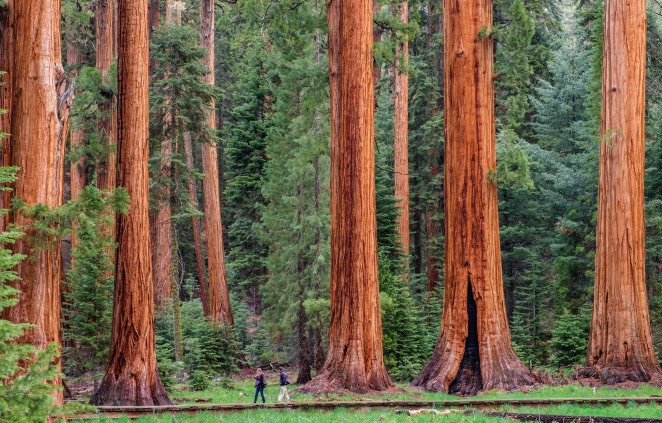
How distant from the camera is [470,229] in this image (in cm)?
1784

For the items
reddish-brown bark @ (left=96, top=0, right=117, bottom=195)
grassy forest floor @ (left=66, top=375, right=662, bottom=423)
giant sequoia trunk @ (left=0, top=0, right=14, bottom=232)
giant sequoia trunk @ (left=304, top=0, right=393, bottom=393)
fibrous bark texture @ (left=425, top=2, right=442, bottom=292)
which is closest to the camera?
giant sequoia trunk @ (left=0, top=0, right=14, bottom=232)

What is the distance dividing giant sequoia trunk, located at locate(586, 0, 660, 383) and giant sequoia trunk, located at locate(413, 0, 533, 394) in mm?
2227

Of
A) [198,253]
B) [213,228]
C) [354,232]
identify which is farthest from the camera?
[198,253]

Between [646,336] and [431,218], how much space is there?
23.1 meters

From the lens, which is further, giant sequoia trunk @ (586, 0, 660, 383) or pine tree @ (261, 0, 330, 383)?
pine tree @ (261, 0, 330, 383)

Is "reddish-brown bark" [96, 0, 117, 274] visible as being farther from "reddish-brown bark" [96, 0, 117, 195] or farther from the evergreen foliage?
the evergreen foliage

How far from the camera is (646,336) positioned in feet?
59.8

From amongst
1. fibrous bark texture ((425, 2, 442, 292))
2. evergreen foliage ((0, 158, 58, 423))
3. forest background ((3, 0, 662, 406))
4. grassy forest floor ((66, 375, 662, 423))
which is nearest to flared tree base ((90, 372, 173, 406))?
grassy forest floor ((66, 375, 662, 423))

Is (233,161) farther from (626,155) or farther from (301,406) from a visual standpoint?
(301,406)

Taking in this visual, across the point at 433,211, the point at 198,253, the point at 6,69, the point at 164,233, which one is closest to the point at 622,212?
the point at 6,69

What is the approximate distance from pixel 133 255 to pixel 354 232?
14.7 ft

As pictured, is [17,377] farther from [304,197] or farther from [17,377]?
[304,197]

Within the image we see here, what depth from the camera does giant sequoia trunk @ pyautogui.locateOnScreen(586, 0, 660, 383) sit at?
18219 millimetres

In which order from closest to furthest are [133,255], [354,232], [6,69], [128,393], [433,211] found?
1. [6,69]
2. [128,393]
3. [133,255]
4. [354,232]
5. [433,211]
